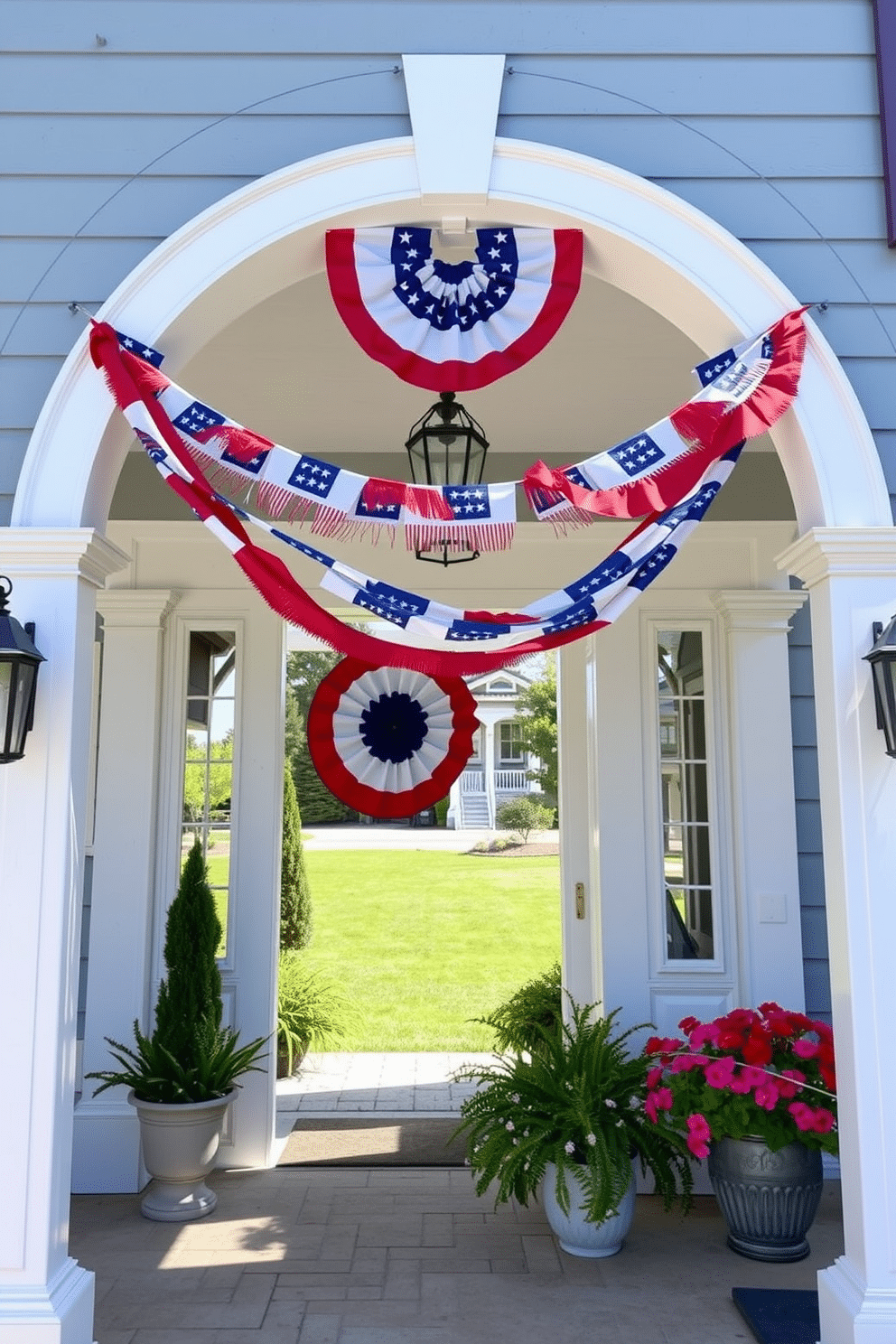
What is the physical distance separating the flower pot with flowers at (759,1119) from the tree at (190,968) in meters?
1.59

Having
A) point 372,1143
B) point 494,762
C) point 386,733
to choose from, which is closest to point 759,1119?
point 372,1143

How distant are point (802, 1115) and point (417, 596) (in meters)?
1.96

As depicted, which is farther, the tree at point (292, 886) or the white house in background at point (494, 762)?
the white house in background at point (494, 762)

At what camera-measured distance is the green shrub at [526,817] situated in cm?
1902

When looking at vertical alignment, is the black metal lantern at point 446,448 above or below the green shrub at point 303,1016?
above

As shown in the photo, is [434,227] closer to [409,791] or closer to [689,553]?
[689,553]

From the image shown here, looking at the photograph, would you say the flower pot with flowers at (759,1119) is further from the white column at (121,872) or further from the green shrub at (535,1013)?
the white column at (121,872)

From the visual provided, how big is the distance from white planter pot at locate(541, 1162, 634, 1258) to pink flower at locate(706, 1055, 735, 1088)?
0.38 metres

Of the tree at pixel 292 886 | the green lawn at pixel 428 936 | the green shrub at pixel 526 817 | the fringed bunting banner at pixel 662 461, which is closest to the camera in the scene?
the fringed bunting banner at pixel 662 461

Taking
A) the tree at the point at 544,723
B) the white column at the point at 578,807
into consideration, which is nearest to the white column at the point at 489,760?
the tree at the point at 544,723

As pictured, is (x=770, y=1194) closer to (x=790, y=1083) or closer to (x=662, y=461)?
(x=790, y=1083)

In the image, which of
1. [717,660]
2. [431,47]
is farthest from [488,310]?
[717,660]

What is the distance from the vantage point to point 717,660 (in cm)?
419

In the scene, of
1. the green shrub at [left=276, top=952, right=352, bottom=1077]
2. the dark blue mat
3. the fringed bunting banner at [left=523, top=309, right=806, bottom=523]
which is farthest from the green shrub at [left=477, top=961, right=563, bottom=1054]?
the fringed bunting banner at [left=523, top=309, right=806, bottom=523]
